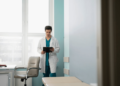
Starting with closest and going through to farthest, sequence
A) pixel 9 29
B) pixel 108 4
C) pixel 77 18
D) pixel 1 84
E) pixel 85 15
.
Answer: pixel 108 4 → pixel 85 15 → pixel 77 18 → pixel 1 84 → pixel 9 29

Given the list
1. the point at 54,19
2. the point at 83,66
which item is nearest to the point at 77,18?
the point at 83,66

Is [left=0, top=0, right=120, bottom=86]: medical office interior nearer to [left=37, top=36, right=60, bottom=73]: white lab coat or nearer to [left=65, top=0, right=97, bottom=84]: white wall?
[left=65, top=0, right=97, bottom=84]: white wall

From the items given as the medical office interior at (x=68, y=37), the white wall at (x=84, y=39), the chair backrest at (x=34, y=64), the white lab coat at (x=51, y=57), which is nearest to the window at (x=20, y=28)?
the medical office interior at (x=68, y=37)

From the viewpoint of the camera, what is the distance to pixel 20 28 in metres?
4.80

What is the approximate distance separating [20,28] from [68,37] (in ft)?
5.57

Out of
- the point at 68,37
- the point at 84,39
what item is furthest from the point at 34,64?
the point at 84,39

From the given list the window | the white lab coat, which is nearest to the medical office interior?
the window

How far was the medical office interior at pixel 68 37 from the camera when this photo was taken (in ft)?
3.50

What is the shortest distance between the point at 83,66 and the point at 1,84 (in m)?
1.95

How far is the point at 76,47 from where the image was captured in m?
3.12

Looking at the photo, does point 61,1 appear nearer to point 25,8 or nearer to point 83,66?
point 25,8

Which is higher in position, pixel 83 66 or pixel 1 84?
pixel 83 66

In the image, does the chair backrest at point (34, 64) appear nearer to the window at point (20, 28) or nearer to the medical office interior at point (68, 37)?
the medical office interior at point (68, 37)

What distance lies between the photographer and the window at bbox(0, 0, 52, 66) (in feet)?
15.4
